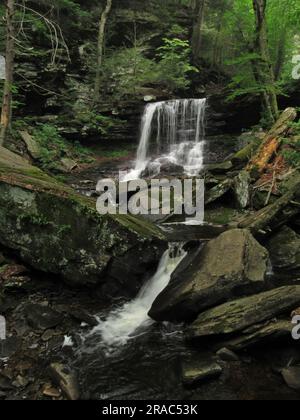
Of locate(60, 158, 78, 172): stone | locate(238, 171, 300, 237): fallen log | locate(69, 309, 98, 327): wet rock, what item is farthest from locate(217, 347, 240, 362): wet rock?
locate(60, 158, 78, 172): stone

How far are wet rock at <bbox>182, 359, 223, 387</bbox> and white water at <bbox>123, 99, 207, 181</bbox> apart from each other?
14.1 meters

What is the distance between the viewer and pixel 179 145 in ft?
65.3

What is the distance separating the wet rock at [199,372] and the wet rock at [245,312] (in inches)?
23.3

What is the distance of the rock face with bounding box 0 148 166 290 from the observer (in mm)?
8117

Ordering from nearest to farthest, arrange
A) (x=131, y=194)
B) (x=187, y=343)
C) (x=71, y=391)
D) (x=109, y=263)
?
(x=71, y=391) < (x=187, y=343) < (x=109, y=263) < (x=131, y=194)

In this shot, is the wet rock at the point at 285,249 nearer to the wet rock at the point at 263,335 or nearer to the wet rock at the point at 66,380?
the wet rock at the point at 263,335

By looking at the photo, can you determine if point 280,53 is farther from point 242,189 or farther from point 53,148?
point 53,148

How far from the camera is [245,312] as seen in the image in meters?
6.52

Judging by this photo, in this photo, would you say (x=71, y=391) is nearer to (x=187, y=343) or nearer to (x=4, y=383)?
(x=4, y=383)

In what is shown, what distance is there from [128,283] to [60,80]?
50.9 ft

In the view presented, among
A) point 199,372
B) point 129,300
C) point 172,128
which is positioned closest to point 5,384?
point 199,372

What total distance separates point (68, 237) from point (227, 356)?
4111 millimetres

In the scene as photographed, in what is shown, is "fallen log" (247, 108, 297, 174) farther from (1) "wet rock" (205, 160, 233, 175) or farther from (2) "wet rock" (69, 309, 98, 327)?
(2) "wet rock" (69, 309, 98, 327)

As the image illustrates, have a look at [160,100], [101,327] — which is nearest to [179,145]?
[160,100]
